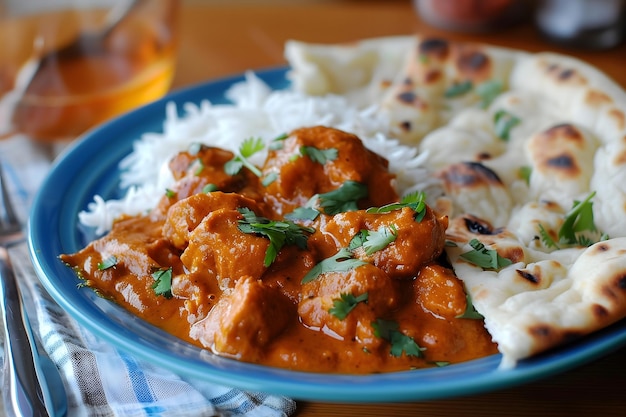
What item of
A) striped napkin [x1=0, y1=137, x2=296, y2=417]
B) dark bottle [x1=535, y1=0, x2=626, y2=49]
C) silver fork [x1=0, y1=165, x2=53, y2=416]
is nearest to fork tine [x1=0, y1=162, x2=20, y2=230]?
silver fork [x1=0, y1=165, x2=53, y2=416]

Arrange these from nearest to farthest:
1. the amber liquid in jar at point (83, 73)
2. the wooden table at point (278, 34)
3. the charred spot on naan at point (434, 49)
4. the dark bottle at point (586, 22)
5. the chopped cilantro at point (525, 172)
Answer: the chopped cilantro at point (525, 172), the charred spot on naan at point (434, 49), the amber liquid in jar at point (83, 73), the dark bottle at point (586, 22), the wooden table at point (278, 34)

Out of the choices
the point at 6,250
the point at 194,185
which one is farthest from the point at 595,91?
the point at 6,250

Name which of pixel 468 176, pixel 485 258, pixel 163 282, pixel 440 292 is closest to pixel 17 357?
pixel 163 282

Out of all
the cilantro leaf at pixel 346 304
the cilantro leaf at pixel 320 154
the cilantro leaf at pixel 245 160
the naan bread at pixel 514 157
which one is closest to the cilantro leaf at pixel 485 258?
the naan bread at pixel 514 157

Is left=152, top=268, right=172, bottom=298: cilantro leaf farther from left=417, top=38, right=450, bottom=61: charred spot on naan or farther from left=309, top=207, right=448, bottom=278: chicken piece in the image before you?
left=417, top=38, right=450, bottom=61: charred spot on naan

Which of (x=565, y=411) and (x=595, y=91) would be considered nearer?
(x=565, y=411)

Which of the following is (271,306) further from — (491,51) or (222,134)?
(491,51)

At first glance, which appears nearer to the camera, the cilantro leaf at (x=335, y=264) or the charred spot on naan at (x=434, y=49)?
the cilantro leaf at (x=335, y=264)

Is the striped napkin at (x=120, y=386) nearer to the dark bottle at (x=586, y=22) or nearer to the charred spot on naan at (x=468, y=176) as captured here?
the charred spot on naan at (x=468, y=176)
